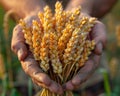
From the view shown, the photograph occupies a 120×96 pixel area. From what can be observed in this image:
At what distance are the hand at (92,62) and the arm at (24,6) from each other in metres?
0.37

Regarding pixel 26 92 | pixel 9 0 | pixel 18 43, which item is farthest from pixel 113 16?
pixel 18 43

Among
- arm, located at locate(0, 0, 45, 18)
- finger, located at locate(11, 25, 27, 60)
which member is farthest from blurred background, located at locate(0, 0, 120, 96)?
finger, located at locate(11, 25, 27, 60)

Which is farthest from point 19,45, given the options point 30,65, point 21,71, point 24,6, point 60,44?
point 21,71

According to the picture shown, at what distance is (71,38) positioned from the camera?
165 cm

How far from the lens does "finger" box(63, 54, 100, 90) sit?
172cm

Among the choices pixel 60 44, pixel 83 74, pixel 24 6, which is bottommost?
pixel 83 74

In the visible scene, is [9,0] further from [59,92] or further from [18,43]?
[59,92]

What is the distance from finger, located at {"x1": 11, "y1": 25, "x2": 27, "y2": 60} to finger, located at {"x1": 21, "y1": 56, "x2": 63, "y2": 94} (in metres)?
0.02

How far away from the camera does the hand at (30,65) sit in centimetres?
170

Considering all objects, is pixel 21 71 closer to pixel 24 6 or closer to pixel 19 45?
pixel 24 6

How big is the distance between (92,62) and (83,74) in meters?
0.09

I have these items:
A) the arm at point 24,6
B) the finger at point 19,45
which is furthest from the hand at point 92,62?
the arm at point 24,6

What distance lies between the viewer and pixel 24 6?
2334 mm

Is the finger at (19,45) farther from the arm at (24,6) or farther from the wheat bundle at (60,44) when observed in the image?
the arm at (24,6)
